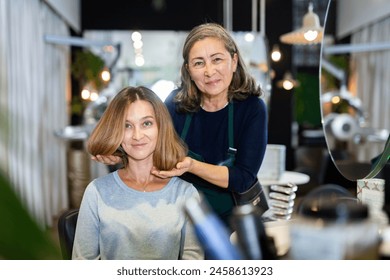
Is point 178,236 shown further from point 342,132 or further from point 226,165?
point 342,132

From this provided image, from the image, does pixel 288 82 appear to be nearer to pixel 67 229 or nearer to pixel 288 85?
pixel 288 85

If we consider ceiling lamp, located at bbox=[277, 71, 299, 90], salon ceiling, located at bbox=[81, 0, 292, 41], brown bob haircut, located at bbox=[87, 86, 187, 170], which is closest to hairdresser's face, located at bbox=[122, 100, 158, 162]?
brown bob haircut, located at bbox=[87, 86, 187, 170]

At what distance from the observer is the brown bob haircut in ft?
2.52

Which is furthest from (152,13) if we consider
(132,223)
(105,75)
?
(132,223)

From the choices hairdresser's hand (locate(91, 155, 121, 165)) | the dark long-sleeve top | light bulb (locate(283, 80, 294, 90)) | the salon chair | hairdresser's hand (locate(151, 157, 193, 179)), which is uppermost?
light bulb (locate(283, 80, 294, 90))

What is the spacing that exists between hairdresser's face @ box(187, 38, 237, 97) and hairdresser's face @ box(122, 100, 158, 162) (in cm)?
10

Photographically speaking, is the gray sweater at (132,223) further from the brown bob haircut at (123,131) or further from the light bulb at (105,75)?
the light bulb at (105,75)

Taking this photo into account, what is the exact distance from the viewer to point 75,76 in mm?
821

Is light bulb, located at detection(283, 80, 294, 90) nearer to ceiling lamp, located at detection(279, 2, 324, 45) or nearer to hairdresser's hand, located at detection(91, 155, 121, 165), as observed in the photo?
ceiling lamp, located at detection(279, 2, 324, 45)

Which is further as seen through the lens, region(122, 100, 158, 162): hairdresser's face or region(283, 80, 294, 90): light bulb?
region(283, 80, 294, 90): light bulb

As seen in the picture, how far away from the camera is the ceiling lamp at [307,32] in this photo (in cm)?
83

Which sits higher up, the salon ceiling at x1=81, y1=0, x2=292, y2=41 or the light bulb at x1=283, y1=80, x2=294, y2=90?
the salon ceiling at x1=81, y1=0, x2=292, y2=41

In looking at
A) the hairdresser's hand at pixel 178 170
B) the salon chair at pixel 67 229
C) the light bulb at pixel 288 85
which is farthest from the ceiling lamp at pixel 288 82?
the salon chair at pixel 67 229

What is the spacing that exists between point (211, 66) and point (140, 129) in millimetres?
159
